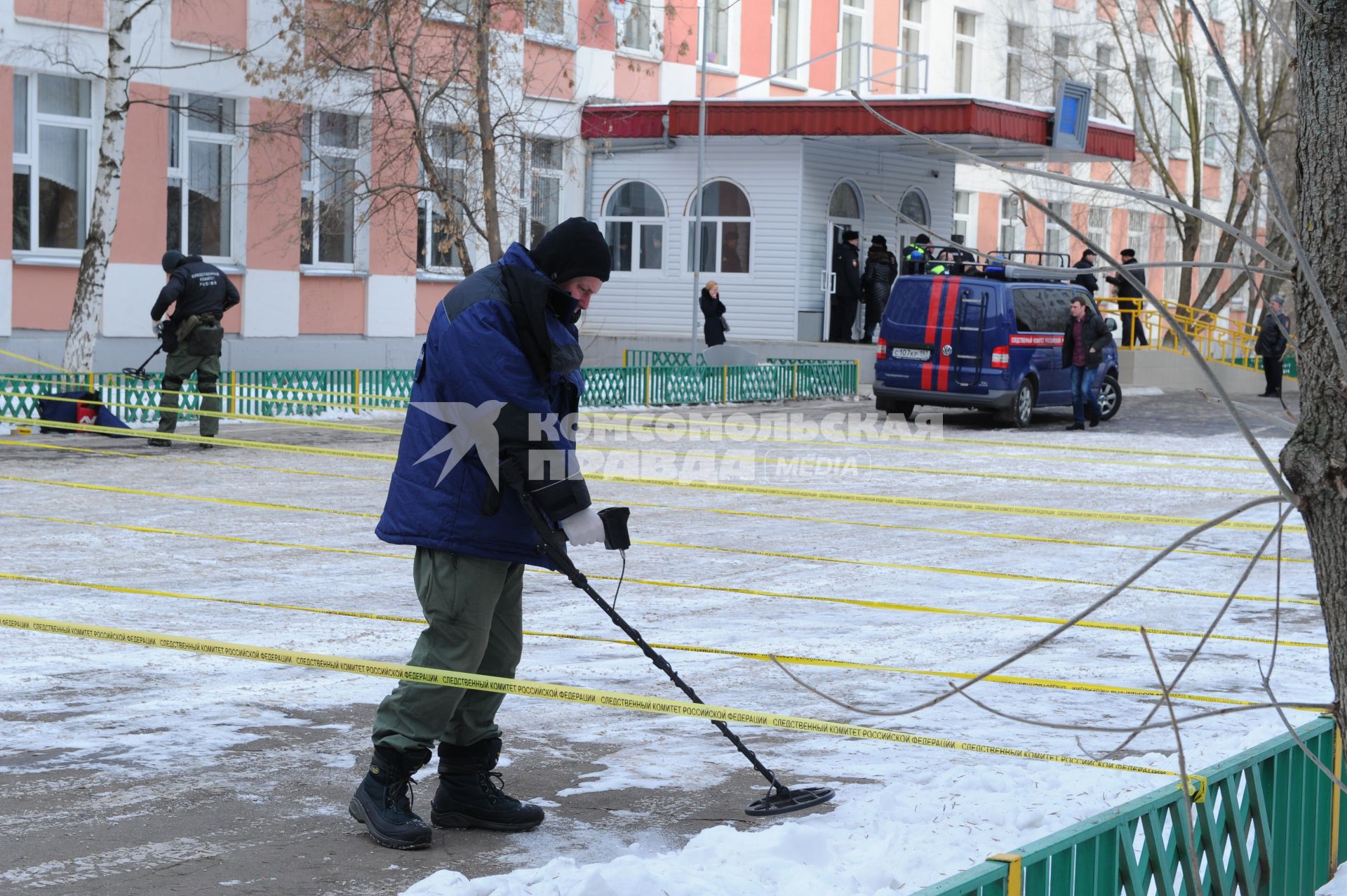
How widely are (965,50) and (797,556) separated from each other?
109 ft

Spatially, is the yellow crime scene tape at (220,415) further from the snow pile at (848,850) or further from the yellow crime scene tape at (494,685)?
the snow pile at (848,850)

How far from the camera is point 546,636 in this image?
25.2 feet

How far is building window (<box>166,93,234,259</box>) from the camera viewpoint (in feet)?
75.5

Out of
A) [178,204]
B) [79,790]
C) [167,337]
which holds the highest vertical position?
[178,204]

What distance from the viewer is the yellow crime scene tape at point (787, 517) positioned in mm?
11172

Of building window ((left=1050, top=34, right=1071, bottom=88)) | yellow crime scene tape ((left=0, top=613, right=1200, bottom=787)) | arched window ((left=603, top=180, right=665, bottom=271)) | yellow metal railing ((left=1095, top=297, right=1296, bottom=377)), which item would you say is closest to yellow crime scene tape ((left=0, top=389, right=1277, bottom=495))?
yellow crime scene tape ((left=0, top=613, right=1200, bottom=787))

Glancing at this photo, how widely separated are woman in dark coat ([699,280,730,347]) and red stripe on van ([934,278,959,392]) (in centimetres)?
629

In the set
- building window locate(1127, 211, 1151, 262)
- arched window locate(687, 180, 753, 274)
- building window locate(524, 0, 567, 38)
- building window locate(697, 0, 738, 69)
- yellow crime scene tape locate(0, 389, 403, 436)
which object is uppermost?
building window locate(697, 0, 738, 69)

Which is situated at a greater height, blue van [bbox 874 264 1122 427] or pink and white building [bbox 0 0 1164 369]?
pink and white building [bbox 0 0 1164 369]

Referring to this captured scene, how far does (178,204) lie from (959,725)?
19231 millimetres

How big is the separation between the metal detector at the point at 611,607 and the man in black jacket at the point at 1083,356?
16694 mm

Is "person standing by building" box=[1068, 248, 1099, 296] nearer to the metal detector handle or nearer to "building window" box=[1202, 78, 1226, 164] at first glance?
the metal detector handle

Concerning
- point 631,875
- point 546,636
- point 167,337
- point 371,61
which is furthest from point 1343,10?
point 371,61

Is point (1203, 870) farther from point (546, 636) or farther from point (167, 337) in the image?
point (167, 337)
